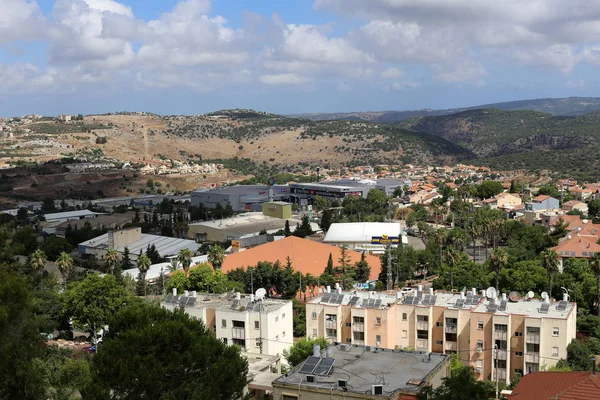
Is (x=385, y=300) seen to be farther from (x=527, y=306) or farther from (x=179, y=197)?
(x=179, y=197)

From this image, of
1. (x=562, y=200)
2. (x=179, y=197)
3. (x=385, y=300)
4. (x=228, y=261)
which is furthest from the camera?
(x=179, y=197)

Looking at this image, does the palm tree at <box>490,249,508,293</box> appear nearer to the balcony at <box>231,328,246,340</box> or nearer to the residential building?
the balcony at <box>231,328,246,340</box>

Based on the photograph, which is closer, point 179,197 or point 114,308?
point 114,308

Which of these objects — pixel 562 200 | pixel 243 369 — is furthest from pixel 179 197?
pixel 243 369

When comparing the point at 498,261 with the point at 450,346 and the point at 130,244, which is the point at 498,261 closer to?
the point at 450,346

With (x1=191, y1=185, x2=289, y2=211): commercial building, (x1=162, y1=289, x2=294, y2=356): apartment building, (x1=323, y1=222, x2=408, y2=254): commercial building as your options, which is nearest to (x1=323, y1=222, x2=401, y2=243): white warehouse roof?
(x1=323, y1=222, x2=408, y2=254): commercial building

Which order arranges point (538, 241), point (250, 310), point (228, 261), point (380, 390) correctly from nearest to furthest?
point (380, 390) → point (250, 310) → point (228, 261) → point (538, 241)

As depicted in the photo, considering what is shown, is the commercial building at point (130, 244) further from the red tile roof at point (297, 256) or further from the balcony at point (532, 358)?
the balcony at point (532, 358)

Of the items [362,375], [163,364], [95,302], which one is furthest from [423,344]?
[163,364]
